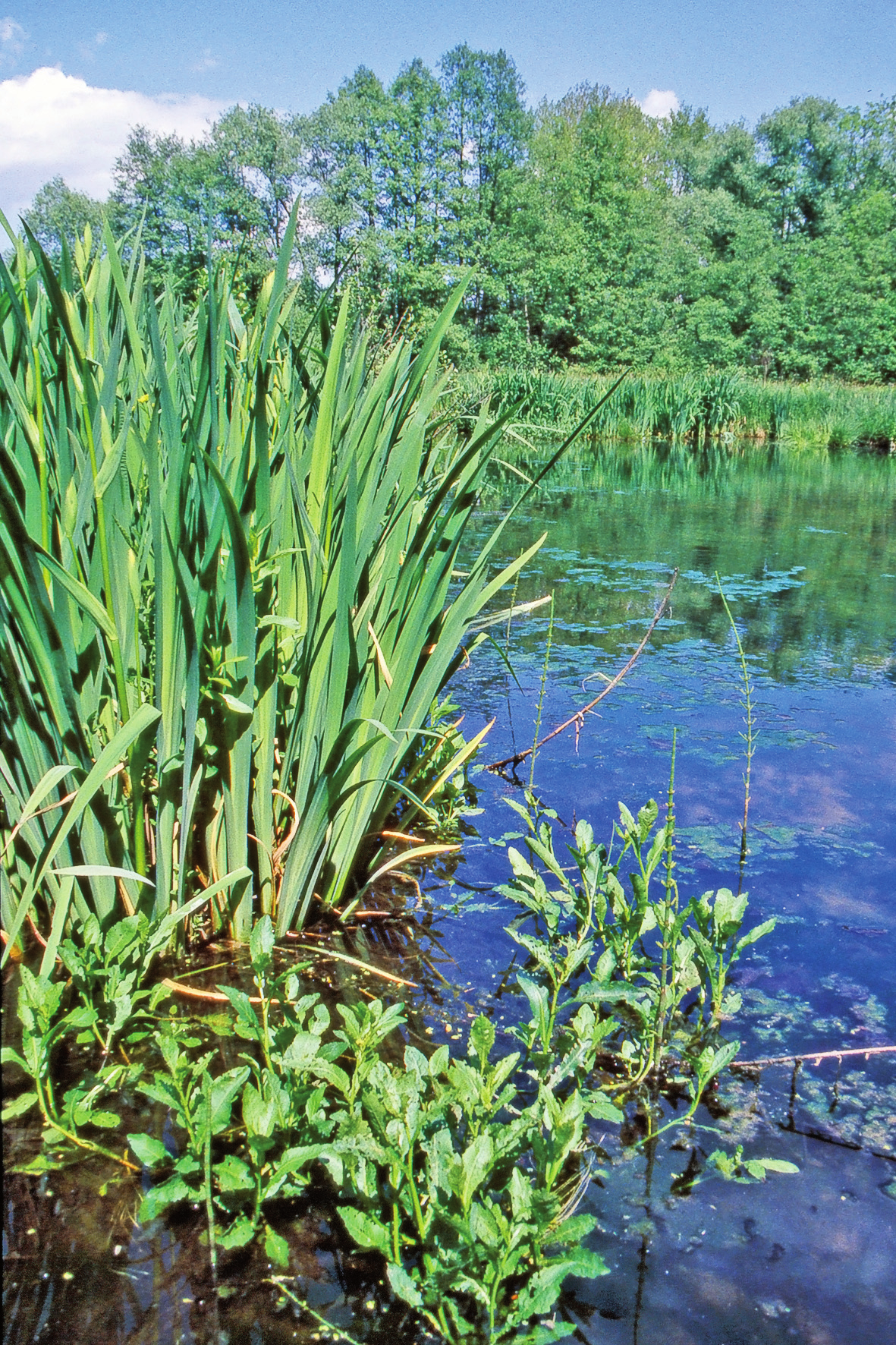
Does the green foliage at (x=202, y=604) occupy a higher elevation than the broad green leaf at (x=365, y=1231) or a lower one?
higher

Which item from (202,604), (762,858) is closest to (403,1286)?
(202,604)

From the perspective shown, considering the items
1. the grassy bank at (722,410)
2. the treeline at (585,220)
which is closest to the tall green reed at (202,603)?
the grassy bank at (722,410)

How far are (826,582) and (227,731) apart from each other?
487 centimetres

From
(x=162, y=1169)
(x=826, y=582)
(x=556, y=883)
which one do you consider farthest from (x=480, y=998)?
(x=826, y=582)

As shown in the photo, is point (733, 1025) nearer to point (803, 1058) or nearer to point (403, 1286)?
point (803, 1058)

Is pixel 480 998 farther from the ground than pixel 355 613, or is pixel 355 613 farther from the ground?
pixel 355 613

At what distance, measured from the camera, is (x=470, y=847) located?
216cm

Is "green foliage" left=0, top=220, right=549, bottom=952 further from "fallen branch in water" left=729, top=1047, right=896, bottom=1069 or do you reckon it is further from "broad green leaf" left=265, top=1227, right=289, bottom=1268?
"fallen branch in water" left=729, top=1047, right=896, bottom=1069

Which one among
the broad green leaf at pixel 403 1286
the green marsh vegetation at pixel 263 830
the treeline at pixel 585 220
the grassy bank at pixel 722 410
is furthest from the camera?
the treeline at pixel 585 220

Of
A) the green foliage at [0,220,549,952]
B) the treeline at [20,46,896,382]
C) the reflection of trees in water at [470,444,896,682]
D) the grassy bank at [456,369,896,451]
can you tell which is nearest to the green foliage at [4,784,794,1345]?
the green foliage at [0,220,549,952]

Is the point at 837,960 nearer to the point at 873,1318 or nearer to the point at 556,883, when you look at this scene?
the point at 556,883

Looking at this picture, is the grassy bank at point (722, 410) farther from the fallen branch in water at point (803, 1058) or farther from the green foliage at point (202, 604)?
the fallen branch in water at point (803, 1058)

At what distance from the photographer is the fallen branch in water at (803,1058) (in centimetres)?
144

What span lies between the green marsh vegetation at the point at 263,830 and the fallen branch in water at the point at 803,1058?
0.20 ft
